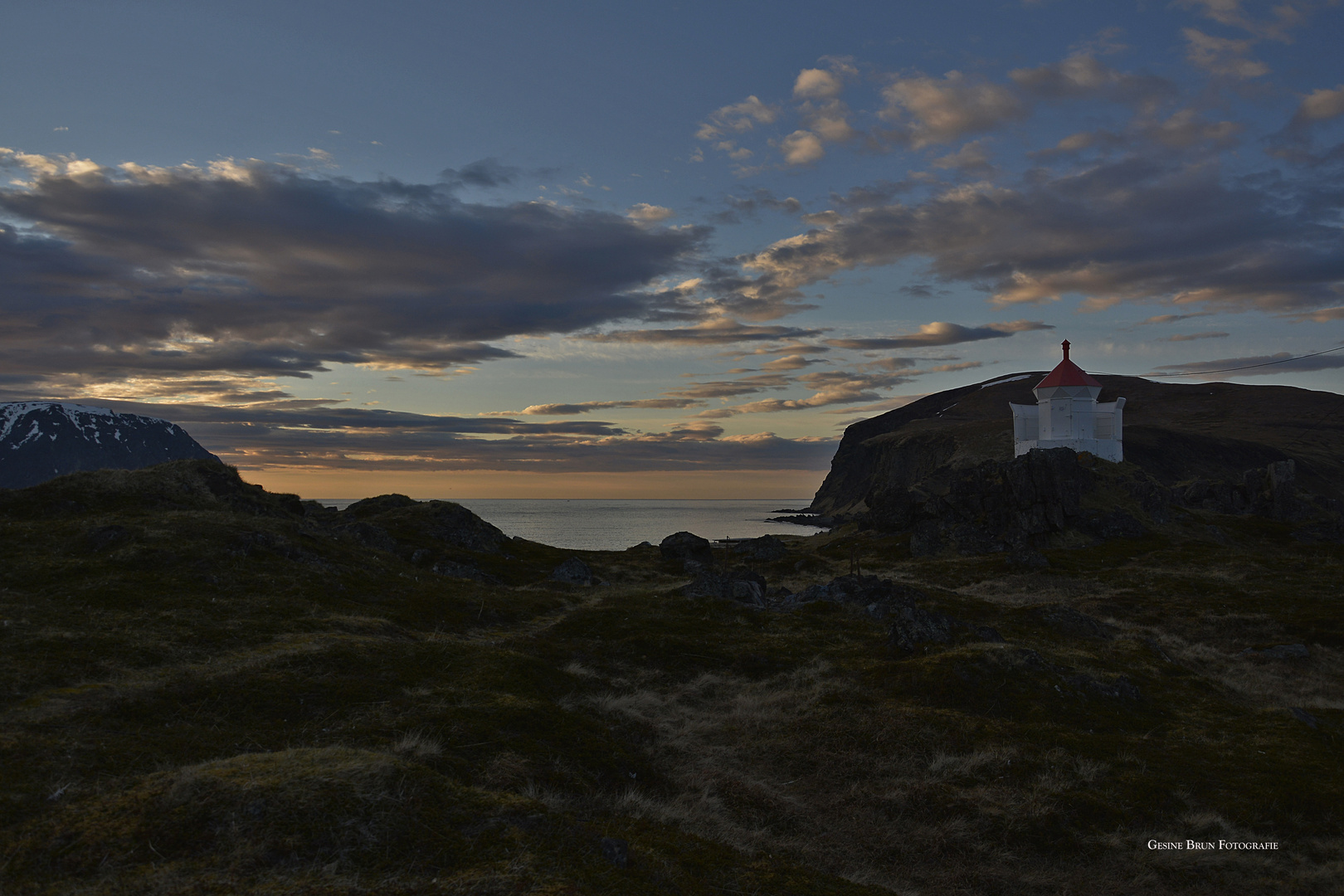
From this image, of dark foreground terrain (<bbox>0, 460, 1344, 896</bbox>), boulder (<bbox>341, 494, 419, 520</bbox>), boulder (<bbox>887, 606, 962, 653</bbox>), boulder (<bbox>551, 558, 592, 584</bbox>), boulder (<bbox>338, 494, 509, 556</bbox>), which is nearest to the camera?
dark foreground terrain (<bbox>0, 460, 1344, 896</bbox>)

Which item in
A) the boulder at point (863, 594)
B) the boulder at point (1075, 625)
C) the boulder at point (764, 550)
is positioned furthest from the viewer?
the boulder at point (764, 550)

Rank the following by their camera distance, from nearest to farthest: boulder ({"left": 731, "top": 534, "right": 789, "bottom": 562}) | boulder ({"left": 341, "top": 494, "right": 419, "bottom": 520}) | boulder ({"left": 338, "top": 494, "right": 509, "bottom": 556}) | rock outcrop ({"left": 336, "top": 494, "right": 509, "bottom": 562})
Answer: rock outcrop ({"left": 336, "top": 494, "right": 509, "bottom": 562}), boulder ({"left": 338, "top": 494, "right": 509, "bottom": 556}), boulder ({"left": 341, "top": 494, "right": 419, "bottom": 520}), boulder ({"left": 731, "top": 534, "right": 789, "bottom": 562})

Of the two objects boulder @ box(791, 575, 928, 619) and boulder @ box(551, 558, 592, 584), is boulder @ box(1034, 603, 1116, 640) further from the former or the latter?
boulder @ box(551, 558, 592, 584)

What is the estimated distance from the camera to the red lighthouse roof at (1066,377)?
106000mm

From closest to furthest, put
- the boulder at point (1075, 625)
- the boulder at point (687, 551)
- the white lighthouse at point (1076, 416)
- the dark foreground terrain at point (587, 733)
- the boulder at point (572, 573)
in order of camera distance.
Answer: the dark foreground terrain at point (587, 733), the boulder at point (1075, 625), the boulder at point (572, 573), the boulder at point (687, 551), the white lighthouse at point (1076, 416)

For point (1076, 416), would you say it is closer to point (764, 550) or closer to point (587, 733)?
point (764, 550)

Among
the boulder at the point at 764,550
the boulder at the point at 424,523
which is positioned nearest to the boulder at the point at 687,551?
the boulder at the point at 764,550

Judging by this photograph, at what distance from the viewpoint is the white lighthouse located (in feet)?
346

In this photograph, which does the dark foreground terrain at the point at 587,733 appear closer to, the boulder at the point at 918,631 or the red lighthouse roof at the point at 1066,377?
the boulder at the point at 918,631

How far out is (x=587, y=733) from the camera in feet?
56.7

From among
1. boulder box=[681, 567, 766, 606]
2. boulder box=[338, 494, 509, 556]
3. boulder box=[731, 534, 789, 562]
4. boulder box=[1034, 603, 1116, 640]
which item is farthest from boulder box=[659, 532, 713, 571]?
boulder box=[1034, 603, 1116, 640]

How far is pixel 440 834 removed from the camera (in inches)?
383

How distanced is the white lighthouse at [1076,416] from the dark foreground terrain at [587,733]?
71.7 m

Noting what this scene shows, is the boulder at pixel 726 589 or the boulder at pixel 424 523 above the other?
the boulder at pixel 424 523
